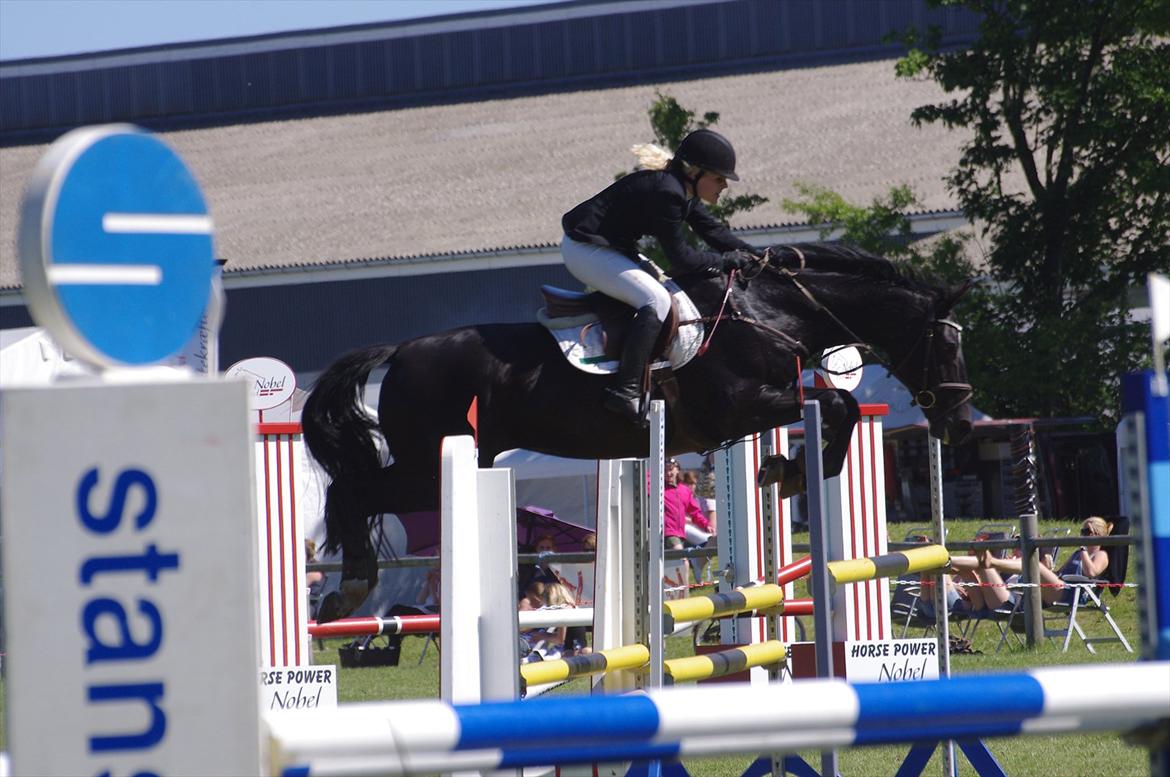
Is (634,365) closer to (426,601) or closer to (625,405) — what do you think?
(625,405)

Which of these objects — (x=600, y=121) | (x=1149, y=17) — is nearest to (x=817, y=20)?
(x=600, y=121)

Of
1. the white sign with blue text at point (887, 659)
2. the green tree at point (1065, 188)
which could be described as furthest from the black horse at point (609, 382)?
the green tree at point (1065, 188)

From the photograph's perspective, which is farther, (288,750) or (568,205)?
(568,205)

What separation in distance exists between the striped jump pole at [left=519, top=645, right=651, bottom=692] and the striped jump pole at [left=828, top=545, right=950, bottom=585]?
0.63 m

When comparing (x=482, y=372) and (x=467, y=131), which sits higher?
(x=467, y=131)

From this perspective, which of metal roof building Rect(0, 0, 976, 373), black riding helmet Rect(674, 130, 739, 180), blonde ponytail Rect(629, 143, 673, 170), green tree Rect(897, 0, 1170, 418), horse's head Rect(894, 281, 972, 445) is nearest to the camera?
black riding helmet Rect(674, 130, 739, 180)

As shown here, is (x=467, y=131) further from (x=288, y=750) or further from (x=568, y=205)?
(x=288, y=750)

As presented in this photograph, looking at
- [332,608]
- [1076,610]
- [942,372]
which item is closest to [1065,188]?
[1076,610]

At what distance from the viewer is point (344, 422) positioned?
19.8ft

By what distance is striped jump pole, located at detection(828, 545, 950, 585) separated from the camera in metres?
4.37

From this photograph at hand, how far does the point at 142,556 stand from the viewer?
5.03 feet

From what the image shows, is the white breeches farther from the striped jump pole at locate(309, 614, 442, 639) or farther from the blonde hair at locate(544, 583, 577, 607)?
the blonde hair at locate(544, 583, 577, 607)

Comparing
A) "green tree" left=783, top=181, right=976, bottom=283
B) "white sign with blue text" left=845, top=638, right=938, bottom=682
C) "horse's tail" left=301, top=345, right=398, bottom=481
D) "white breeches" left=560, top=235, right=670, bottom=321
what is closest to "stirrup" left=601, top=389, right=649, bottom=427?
"white breeches" left=560, top=235, right=670, bottom=321

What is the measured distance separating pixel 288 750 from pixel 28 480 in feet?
1.18
